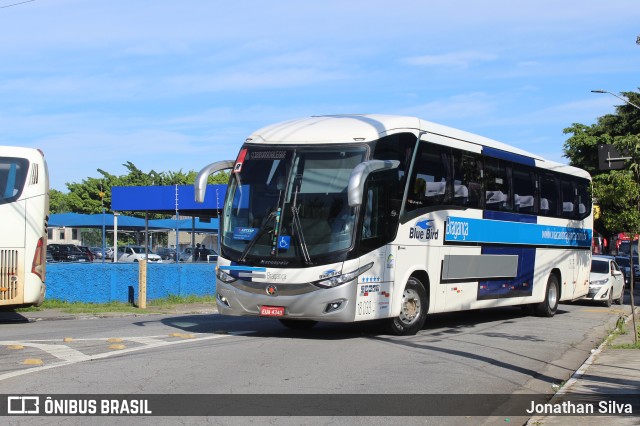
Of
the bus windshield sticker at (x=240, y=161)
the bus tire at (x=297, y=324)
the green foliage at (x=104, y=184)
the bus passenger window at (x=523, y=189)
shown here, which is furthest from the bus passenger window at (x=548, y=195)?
the green foliage at (x=104, y=184)

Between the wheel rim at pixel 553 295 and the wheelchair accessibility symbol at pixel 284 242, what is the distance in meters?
9.89

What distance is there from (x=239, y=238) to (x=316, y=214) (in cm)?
141

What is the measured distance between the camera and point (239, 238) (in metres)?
13.0

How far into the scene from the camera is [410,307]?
46.4ft

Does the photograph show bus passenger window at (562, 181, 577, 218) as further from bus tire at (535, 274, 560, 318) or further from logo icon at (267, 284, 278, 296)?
logo icon at (267, 284, 278, 296)

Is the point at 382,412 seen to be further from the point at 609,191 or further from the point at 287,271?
the point at 609,191

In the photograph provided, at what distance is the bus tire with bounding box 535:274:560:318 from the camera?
19938 millimetres

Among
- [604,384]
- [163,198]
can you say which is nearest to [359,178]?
[604,384]

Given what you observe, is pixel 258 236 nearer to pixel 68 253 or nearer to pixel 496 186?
pixel 496 186

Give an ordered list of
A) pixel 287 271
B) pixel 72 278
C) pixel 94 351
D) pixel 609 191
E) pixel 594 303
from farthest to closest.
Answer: pixel 594 303
pixel 72 278
pixel 609 191
pixel 287 271
pixel 94 351

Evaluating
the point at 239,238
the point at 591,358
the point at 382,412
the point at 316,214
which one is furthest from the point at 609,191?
the point at 382,412

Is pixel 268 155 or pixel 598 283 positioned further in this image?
pixel 598 283

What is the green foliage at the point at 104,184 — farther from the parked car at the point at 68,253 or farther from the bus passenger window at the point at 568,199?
the bus passenger window at the point at 568,199

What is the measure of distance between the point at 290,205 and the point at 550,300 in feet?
33.1
